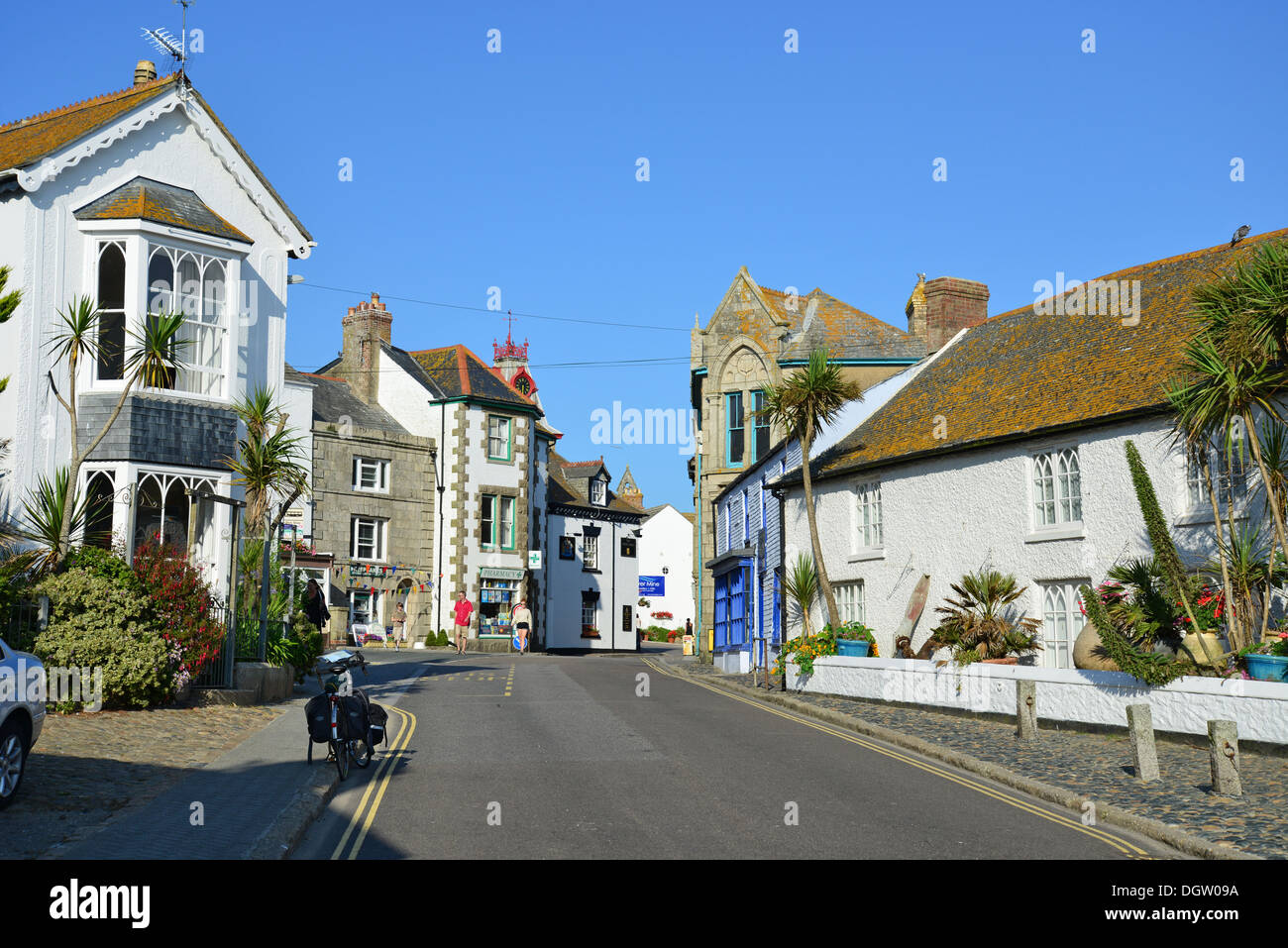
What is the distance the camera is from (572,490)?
6275cm

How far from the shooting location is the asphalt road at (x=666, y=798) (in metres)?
8.99

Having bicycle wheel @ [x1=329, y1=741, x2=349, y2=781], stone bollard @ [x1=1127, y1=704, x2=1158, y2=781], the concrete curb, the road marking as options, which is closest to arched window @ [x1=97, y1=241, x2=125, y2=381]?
bicycle wheel @ [x1=329, y1=741, x2=349, y2=781]

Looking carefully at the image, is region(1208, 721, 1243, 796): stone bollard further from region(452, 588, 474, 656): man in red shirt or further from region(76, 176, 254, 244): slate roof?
region(452, 588, 474, 656): man in red shirt

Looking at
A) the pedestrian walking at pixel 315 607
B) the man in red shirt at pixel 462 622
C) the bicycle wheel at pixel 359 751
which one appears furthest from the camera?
the man in red shirt at pixel 462 622

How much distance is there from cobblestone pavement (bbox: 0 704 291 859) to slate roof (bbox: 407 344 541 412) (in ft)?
108

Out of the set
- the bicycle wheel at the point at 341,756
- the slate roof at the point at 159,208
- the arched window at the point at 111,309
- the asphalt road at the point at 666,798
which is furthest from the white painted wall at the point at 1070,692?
the arched window at the point at 111,309

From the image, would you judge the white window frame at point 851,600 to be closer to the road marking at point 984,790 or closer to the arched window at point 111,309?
the road marking at point 984,790

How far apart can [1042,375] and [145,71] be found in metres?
19.1

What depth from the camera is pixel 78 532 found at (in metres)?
18.6

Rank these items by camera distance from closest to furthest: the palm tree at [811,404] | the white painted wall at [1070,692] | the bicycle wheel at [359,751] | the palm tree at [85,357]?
the bicycle wheel at [359,751] < the white painted wall at [1070,692] < the palm tree at [85,357] < the palm tree at [811,404]

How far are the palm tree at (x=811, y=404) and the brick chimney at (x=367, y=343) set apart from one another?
2977 cm
